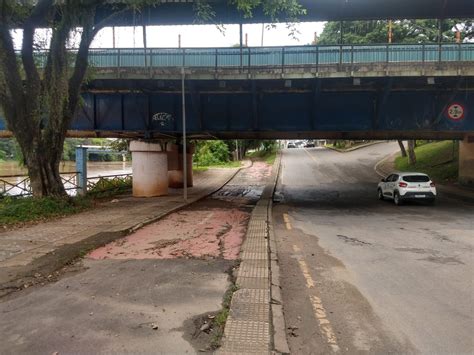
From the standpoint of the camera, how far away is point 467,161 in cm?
2955

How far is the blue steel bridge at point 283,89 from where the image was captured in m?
19.6

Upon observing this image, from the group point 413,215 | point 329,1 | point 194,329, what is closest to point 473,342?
point 194,329

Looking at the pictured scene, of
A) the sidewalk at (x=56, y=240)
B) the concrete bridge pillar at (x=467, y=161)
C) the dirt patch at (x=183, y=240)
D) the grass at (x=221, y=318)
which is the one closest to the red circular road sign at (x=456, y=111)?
the concrete bridge pillar at (x=467, y=161)

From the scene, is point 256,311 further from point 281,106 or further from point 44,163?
point 281,106

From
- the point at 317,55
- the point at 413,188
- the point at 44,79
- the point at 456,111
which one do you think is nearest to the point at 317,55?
the point at 317,55

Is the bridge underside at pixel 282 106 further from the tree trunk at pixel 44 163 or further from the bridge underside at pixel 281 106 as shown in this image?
the tree trunk at pixel 44 163

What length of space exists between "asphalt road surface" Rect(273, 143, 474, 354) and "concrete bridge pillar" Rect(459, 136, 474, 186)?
12643 millimetres

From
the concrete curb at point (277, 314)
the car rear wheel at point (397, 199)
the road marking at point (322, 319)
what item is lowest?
the car rear wheel at point (397, 199)

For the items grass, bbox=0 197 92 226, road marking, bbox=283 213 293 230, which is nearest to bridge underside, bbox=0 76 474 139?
road marking, bbox=283 213 293 230

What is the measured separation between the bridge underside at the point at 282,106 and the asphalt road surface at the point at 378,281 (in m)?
5.69

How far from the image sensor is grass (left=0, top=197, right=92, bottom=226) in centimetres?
1327

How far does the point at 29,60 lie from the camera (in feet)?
50.6

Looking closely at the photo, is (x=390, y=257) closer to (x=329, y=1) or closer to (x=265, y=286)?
(x=265, y=286)

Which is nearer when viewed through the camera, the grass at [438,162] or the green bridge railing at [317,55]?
the green bridge railing at [317,55]
